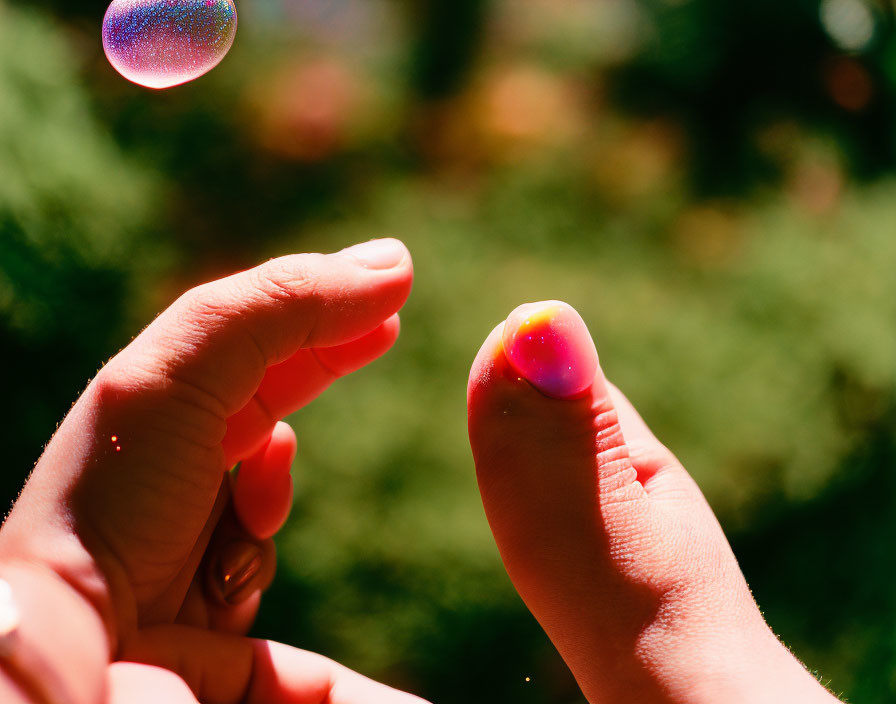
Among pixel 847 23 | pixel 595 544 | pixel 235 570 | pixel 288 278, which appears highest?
pixel 847 23

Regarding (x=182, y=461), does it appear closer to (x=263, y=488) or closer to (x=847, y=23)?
(x=263, y=488)

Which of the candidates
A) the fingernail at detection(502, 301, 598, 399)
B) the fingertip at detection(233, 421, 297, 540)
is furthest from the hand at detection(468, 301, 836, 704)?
the fingertip at detection(233, 421, 297, 540)

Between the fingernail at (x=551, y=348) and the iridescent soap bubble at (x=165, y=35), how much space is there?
50 cm

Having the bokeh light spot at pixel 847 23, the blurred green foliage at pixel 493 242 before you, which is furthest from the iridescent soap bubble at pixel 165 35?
the bokeh light spot at pixel 847 23

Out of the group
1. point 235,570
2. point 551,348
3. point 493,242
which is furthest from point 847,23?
point 235,570

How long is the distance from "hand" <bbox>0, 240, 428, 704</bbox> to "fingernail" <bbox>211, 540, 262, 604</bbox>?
0.12 ft

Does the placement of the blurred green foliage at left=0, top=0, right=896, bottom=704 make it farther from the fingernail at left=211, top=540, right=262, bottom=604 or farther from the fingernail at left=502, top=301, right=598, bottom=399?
the fingernail at left=502, top=301, right=598, bottom=399

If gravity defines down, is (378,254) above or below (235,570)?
above

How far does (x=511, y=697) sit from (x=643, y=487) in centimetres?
90

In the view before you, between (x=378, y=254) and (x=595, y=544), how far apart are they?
1.27 feet

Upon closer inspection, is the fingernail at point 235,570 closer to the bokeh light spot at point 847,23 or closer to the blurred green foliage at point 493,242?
the blurred green foliage at point 493,242

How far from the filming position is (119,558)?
29.4 inches

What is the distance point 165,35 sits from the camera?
84cm

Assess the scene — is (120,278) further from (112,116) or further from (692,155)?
(692,155)
